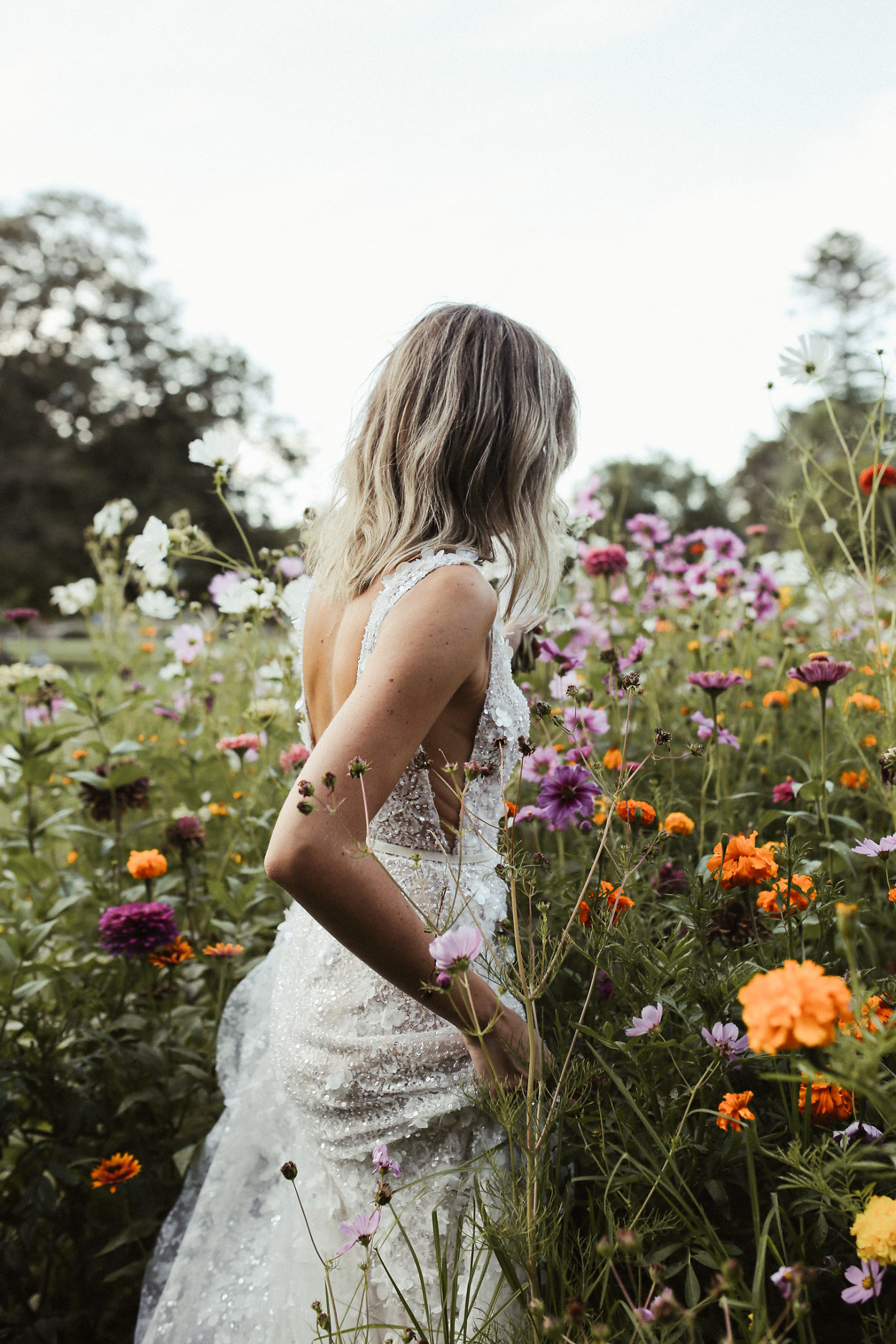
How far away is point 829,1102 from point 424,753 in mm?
558

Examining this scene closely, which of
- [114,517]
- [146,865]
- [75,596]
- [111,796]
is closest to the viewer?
[146,865]

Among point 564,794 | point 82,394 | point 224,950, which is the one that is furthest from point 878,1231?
point 82,394

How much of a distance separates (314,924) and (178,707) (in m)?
2.06

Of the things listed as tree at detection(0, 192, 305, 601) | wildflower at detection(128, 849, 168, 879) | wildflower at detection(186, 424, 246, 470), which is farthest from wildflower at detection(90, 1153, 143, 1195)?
tree at detection(0, 192, 305, 601)

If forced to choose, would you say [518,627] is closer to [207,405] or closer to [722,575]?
[722,575]

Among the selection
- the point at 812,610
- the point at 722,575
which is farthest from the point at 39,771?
the point at 812,610

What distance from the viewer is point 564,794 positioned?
1.17 m

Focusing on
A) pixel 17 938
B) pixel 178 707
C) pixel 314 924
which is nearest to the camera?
pixel 314 924

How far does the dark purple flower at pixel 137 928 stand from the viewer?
57.7 inches

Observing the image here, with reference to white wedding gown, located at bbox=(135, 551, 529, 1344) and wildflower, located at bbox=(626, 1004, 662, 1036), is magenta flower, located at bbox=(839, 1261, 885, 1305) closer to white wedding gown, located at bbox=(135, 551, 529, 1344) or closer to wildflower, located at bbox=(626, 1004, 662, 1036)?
wildflower, located at bbox=(626, 1004, 662, 1036)

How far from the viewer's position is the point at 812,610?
10.8ft

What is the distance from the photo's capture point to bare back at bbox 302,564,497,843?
3.49 ft

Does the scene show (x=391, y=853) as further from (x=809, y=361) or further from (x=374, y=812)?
(x=809, y=361)

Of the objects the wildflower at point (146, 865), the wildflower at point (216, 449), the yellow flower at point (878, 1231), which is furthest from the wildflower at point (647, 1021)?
the wildflower at point (216, 449)
